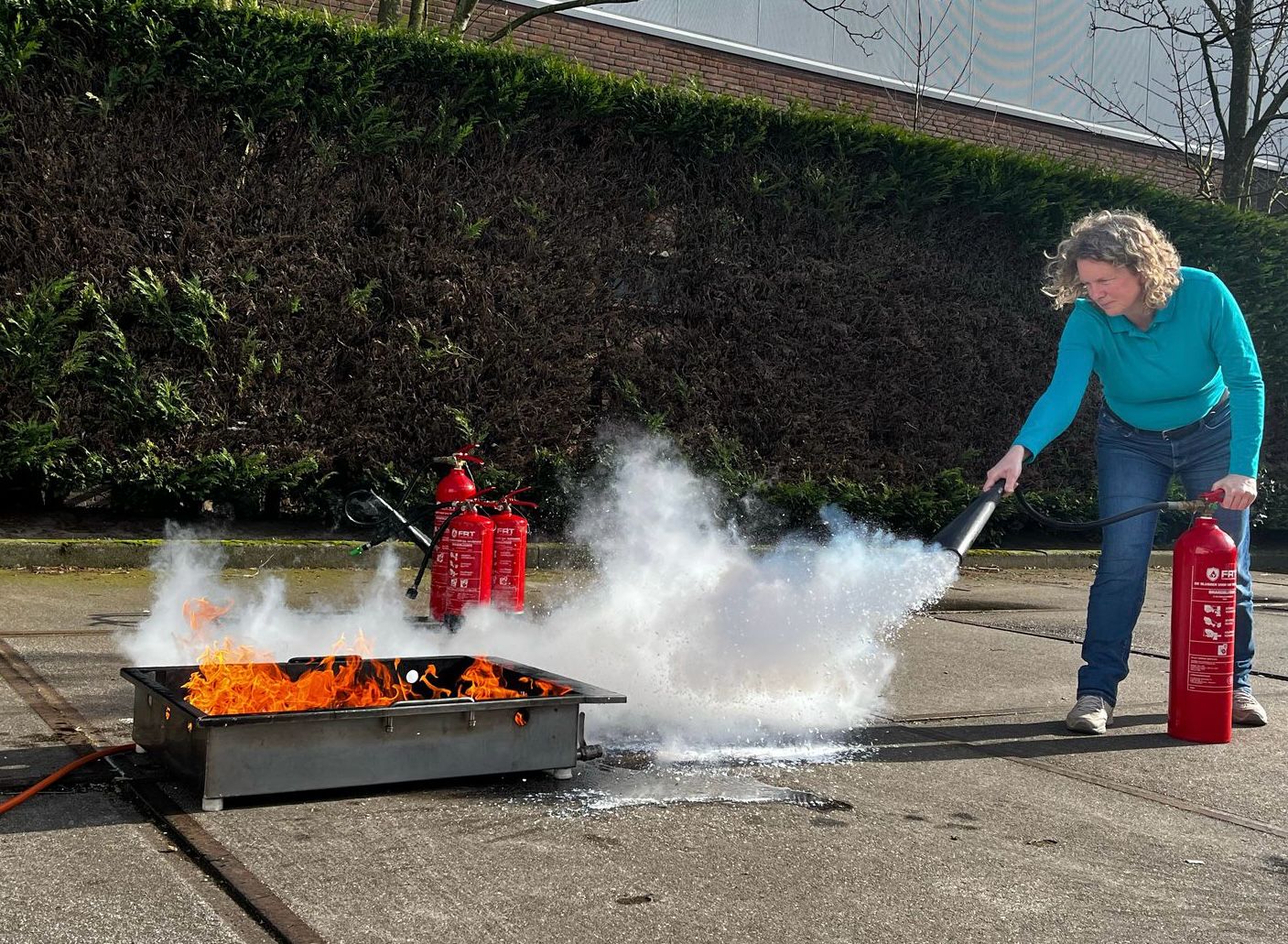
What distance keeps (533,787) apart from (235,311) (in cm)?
596

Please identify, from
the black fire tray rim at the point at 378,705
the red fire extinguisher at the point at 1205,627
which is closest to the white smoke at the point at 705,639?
the black fire tray rim at the point at 378,705

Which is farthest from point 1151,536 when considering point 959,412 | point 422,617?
point 959,412

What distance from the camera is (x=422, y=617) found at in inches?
255

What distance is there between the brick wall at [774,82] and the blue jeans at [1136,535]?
7.15 metres

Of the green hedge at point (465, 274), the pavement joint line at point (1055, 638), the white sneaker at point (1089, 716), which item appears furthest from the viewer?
the green hedge at point (465, 274)

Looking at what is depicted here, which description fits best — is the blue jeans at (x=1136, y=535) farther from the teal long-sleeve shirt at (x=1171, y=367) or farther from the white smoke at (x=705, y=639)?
the white smoke at (x=705, y=639)

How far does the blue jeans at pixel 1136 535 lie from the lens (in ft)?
15.6

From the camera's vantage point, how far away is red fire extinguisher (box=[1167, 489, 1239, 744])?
14.4ft

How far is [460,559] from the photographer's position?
5.90m

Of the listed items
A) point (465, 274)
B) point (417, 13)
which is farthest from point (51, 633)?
point (417, 13)

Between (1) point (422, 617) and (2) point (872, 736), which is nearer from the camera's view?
(2) point (872, 736)

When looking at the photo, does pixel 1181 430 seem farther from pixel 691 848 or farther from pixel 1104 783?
pixel 691 848

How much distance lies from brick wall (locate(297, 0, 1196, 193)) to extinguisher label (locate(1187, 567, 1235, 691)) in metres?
7.75

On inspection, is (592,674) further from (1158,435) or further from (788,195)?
(788,195)
